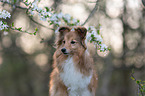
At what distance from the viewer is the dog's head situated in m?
5.62

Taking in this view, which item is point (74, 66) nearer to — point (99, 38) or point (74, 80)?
point (74, 80)

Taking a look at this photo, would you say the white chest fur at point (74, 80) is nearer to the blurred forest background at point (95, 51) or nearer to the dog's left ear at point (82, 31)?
the dog's left ear at point (82, 31)

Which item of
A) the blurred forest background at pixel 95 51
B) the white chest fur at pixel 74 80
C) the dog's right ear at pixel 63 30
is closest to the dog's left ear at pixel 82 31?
the dog's right ear at pixel 63 30

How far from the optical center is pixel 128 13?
18750 millimetres

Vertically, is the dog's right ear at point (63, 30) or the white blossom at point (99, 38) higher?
the dog's right ear at point (63, 30)

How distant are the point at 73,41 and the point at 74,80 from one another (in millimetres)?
1031

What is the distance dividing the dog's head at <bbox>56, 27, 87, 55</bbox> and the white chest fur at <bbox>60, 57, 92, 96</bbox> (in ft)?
1.04

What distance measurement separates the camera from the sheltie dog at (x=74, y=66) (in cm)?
568

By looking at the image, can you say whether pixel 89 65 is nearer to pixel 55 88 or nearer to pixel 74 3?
pixel 55 88

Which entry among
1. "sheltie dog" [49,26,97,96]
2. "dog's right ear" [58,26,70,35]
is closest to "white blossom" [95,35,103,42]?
"sheltie dog" [49,26,97,96]

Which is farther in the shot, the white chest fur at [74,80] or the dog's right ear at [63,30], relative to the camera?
the dog's right ear at [63,30]

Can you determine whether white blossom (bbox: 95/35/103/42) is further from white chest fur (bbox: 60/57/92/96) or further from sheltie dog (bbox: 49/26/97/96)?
white chest fur (bbox: 60/57/92/96)

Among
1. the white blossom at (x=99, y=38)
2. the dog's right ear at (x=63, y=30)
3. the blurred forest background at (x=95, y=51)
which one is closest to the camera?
the dog's right ear at (x=63, y=30)

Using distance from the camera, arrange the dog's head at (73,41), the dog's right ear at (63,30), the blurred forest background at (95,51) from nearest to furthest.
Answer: the dog's head at (73,41) < the dog's right ear at (63,30) < the blurred forest background at (95,51)
